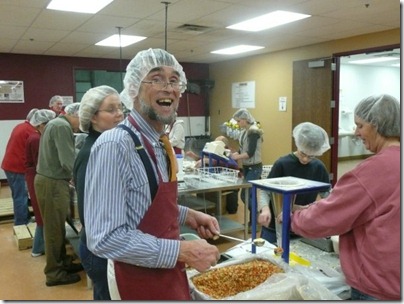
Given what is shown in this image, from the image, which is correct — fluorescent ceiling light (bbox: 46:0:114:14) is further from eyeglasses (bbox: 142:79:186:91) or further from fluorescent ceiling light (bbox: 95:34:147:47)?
eyeglasses (bbox: 142:79:186:91)

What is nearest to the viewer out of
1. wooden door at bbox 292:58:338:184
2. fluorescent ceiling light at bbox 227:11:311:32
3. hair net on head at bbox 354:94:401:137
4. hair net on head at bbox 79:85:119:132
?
hair net on head at bbox 354:94:401:137

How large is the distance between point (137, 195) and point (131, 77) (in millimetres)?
472

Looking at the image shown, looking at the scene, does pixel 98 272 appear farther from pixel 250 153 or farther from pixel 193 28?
pixel 193 28

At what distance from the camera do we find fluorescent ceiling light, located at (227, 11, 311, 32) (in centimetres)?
425

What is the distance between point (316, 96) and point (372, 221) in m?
5.01

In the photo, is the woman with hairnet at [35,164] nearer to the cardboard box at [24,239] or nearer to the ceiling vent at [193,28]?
the cardboard box at [24,239]

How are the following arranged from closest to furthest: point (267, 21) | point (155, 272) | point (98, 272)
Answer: point (155, 272) → point (98, 272) → point (267, 21)

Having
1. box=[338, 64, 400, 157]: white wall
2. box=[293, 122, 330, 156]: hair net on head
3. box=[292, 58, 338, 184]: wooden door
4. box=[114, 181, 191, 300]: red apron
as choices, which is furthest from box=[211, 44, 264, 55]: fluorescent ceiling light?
box=[114, 181, 191, 300]: red apron

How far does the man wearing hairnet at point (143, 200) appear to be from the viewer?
1.00 m

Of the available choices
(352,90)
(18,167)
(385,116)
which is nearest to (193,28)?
(18,167)

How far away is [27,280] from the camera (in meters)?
3.22

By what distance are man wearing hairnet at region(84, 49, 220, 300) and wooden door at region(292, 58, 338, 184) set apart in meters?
4.95

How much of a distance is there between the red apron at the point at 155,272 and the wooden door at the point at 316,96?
5127mm

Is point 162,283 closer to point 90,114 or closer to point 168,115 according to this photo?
point 168,115
